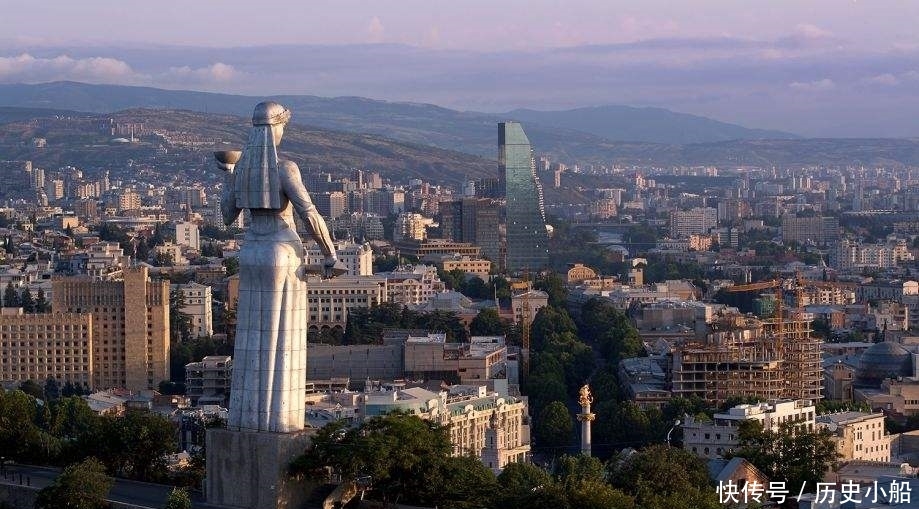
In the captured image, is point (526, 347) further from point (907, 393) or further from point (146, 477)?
point (146, 477)

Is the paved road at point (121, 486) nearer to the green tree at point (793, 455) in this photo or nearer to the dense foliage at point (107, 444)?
the dense foliage at point (107, 444)

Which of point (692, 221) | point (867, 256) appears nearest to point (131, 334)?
point (867, 256)

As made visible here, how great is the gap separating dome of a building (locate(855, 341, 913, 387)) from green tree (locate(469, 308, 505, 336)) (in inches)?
571

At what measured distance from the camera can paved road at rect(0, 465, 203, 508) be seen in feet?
76.4

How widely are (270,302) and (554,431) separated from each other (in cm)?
2452

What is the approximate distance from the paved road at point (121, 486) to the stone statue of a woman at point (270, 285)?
2488 millimetres

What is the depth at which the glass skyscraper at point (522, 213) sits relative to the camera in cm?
10769

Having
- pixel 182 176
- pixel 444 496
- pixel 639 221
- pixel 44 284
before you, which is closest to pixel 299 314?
pixel 444 496

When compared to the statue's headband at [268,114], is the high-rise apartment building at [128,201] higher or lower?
lower

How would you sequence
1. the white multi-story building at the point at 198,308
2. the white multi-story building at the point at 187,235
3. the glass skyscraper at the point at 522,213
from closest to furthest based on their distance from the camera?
1. the white multi-story building at the point at 198,308
2. the white multi-story building at the point at 187,235
3. the glass skyscraper at the point at 522,213

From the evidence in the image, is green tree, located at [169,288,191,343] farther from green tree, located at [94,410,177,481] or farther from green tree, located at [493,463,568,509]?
green tree, located at [493,463,568,509]

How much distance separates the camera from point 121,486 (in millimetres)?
24609

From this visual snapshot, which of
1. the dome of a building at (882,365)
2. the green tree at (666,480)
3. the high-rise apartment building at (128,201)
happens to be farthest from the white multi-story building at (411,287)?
the high-rise apartment building at (128,201)

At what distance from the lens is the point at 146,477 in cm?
2562
